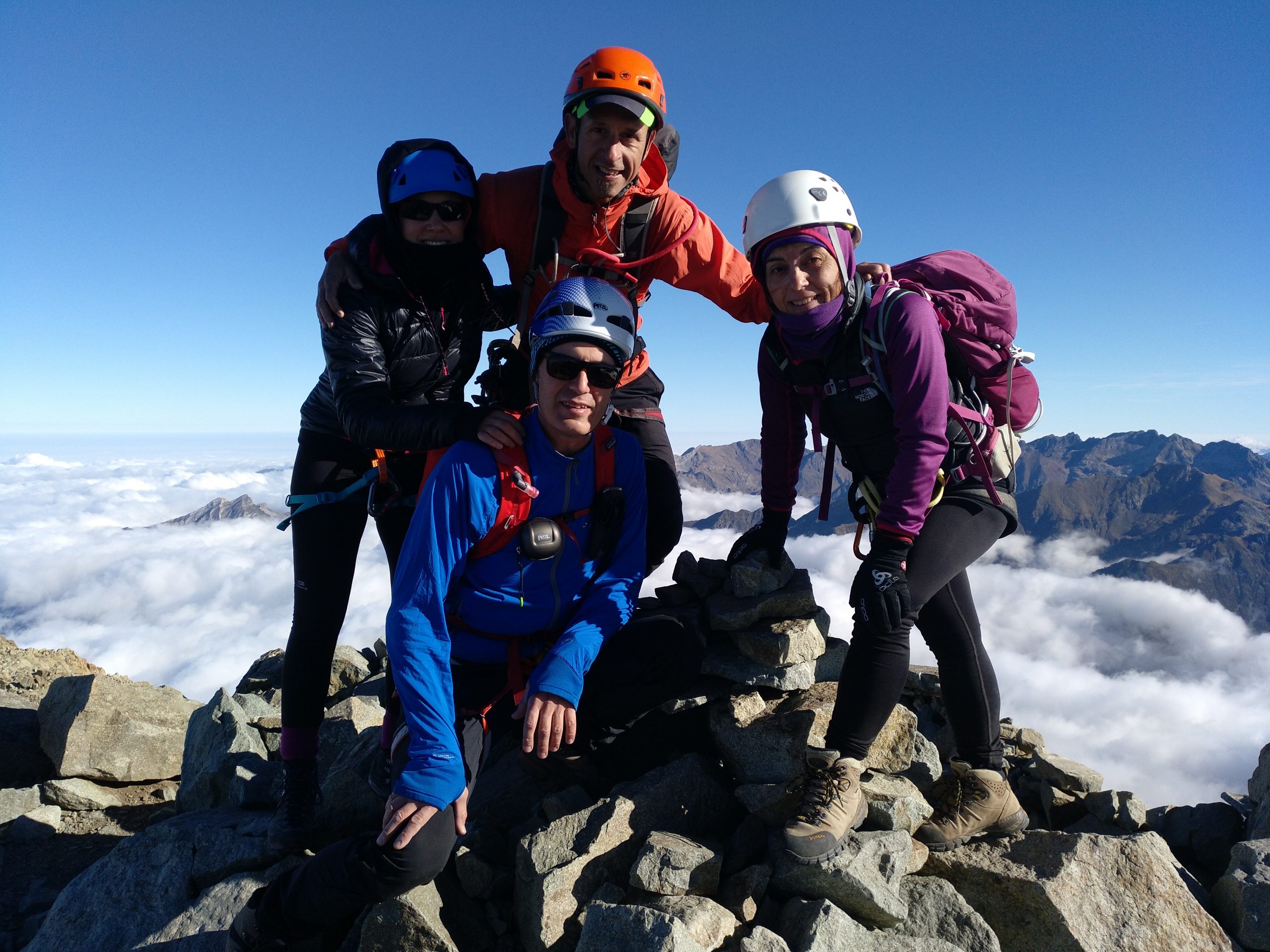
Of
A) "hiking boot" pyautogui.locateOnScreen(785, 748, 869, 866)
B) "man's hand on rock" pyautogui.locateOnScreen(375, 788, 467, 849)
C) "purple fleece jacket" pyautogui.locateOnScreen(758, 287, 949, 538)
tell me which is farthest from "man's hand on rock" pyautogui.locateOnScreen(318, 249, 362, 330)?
"hiking boot" pyautogui.locateOnScreen(785, 748, 869, 866)

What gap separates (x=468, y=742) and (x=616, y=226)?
160 inches

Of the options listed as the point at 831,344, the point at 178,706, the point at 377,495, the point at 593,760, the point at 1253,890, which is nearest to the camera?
the point at 1253,890

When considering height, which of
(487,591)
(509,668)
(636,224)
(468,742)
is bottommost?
(468,742)

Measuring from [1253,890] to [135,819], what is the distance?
1078 cm

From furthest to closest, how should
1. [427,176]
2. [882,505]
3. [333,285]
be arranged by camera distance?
[333,285] → [427,176] → [882,505]

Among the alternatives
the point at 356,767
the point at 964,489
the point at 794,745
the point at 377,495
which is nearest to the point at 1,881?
the point at 356,767

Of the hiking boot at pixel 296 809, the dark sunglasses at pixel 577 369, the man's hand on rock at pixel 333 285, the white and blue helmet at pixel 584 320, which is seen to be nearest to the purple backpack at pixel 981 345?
the white and blue helmet at pixel 584 320

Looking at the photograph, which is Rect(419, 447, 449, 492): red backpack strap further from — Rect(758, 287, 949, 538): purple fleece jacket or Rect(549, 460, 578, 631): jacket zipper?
Rect(758, 287, 949, 538): purple fleece jacket

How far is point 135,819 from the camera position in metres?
8.19

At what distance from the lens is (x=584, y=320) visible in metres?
4.79

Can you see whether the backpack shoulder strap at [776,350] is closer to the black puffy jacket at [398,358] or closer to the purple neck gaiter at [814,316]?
the purple neck gaiter at [814,316]

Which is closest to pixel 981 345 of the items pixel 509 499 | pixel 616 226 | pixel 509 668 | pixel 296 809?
pixel 616 226

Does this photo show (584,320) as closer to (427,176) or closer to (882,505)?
(427,176)

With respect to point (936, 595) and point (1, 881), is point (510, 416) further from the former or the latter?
point (1, 881)
